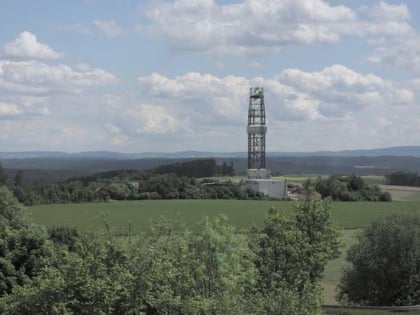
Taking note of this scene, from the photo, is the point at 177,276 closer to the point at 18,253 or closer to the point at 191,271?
the point at 191,271

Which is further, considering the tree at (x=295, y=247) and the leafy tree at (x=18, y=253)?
the leafy tree at (x=18, y=253)

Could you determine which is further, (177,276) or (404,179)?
(404,179)

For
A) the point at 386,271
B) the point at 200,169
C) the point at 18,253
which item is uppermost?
the point at 200,169

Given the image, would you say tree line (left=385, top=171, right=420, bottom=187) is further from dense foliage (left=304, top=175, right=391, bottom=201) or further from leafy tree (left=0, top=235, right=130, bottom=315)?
leafy tree (left=0, top=235, right=130, bottom=315)

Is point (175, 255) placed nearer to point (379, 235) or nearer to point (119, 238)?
point (119, 238)

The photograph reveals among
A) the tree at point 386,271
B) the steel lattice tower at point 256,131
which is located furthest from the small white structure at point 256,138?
the tree at point 386,271

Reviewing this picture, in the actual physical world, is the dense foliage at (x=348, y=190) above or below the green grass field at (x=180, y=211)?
above

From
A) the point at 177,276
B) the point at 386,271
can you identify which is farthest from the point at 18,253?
the point at 386,271

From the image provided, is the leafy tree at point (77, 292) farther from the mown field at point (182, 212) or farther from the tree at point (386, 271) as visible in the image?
the mown field at point (182, 212)
